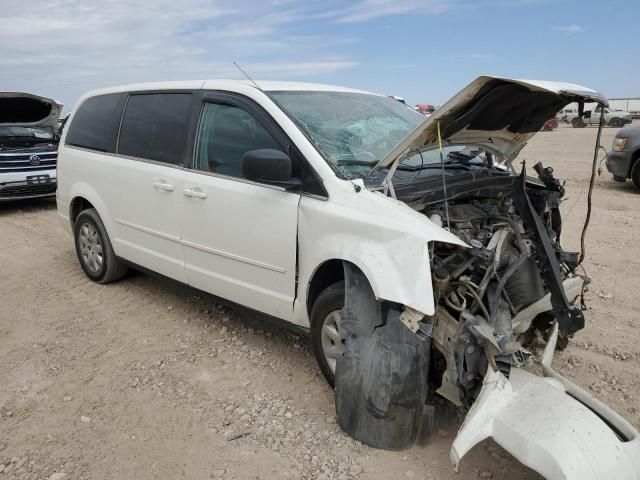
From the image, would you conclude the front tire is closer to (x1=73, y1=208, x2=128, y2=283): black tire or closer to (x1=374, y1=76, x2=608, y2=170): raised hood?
(x1=374, y1=76, x2=608, y2=170): raised hood

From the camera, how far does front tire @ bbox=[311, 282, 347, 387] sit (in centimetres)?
295

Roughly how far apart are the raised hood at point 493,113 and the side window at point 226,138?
94 cm

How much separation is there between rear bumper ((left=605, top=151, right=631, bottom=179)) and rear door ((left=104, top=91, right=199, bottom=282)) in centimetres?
818

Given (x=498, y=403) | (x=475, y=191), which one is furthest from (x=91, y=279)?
(x=498, y=403)

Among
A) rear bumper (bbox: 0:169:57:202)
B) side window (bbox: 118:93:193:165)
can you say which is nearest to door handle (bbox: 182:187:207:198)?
side window (bbox: 118:93:193:165)

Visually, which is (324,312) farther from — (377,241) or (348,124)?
(348,124)

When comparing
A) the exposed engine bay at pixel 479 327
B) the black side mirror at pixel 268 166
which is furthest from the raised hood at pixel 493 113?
the black side mirror at pixel 268 166

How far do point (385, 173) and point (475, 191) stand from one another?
21.6 inches

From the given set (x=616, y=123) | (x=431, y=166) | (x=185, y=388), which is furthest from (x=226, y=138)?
(x=616, y=123)

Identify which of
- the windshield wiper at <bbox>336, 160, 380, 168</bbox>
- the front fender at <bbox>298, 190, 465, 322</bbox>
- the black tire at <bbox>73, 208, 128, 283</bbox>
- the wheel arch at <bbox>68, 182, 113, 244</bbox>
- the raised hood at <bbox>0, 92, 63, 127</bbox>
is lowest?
the black tire at <bbox>73, 208, 128, 283</bbox>

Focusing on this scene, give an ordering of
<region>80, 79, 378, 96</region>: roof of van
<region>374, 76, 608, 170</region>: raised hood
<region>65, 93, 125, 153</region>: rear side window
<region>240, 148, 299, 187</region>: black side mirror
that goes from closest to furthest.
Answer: <region>374, 76, 608, 170</region>: raised hood, <region>240, 148, 299, 187</region>: black side mirror, <region>80, 79, 378, 96</region>: roof of van, <region>65, 93, 125, 153</region>: rear side window

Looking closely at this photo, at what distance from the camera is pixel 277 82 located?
12.4 ft

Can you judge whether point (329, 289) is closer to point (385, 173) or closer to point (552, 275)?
point (385, 173)

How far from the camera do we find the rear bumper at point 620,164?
30.0 feet
